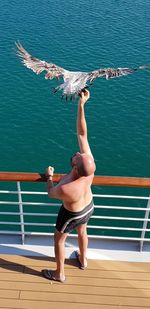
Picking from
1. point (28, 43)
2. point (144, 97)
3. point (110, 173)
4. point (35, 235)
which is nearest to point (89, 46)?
point (28, 43)

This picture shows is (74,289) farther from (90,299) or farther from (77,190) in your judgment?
(77,190)

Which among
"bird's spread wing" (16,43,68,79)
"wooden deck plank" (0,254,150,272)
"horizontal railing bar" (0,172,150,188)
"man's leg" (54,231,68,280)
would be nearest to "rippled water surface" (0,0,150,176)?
"wooden deck plank" (0,254,150,272)

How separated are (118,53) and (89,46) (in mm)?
1417

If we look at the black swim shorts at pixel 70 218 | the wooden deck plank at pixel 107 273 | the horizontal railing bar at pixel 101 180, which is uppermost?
the horizontal railing bar at pixel 101 180

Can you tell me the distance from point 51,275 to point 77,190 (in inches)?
45.8

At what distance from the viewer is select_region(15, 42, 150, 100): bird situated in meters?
3.50

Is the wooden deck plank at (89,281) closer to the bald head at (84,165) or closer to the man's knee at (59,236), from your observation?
the man's knee at (59,236)

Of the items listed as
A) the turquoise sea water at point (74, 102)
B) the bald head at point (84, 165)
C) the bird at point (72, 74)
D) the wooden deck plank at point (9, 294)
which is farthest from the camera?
the turquoise sea water at point (74, 102)

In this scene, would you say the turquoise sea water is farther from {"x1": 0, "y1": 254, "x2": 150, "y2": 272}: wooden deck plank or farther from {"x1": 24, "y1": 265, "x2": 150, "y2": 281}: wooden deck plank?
→ {"x1": 24, "y1": 265, "x2": 150, "y2": 281}: wooden deck plank

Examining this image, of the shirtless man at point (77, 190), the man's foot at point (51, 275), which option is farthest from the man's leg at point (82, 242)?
the man's foot at point (51, 275)

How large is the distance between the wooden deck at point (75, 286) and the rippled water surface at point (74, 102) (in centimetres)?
792

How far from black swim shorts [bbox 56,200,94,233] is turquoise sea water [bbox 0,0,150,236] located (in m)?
8.53

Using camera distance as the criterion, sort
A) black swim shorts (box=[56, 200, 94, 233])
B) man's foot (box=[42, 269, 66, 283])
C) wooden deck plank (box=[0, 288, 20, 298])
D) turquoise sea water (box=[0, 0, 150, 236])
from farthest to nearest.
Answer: turquoise sea water (box=[0, 0, 150, 236]), man's foot (box=[42, 269, 66, 283]), wooden deck plank (box=[0, 288, 20, 298]), black swim shorts (box=[56, 200, 94, 233])

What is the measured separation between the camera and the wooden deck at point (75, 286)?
169 inches
